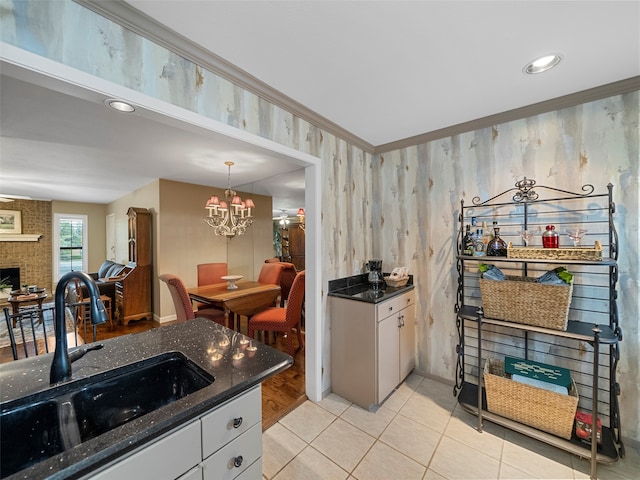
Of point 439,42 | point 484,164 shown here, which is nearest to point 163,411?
point 439,42

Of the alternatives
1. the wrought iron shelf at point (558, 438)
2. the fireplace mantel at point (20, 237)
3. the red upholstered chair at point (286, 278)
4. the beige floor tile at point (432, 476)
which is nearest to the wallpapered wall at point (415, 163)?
the wrought iron shelf at point (558, 438)

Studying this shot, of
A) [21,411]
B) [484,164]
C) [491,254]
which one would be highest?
[484,164]

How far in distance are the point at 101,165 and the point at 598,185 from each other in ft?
17.9

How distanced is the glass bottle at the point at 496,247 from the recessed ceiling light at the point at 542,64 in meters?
1.04

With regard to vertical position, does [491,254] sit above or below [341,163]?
below

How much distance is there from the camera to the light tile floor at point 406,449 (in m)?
1.56

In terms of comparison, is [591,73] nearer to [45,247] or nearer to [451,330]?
[451,330]

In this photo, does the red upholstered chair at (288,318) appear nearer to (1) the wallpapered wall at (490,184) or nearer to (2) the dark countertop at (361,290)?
(2) the dark countertop at (361,290)

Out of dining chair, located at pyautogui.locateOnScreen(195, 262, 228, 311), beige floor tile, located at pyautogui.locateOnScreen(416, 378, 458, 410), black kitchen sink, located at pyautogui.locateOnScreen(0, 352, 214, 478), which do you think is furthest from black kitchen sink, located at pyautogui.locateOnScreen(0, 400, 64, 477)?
dining chair, located at pyautogui.locateOnScreen(195, 262, 228, 311)

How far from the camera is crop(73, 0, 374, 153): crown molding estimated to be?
3.74 feet

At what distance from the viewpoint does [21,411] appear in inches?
33.3

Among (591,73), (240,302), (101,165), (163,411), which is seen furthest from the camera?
(101,165)

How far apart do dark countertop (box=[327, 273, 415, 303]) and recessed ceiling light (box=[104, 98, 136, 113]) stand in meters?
1.83

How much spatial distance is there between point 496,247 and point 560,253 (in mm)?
378
